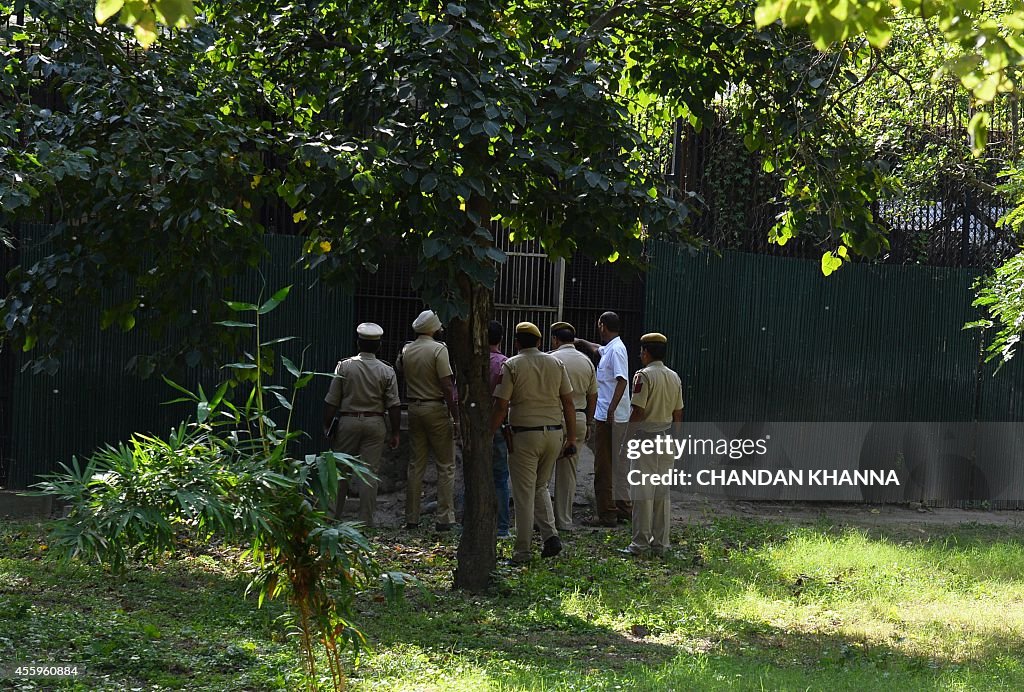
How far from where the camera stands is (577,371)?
33.0 feet

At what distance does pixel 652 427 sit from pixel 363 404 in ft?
8.29

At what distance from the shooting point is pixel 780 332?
1226cm

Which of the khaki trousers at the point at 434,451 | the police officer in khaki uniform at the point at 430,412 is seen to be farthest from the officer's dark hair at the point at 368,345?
the khaki trousers at the point at 434,451

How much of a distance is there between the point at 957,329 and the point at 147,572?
30.2ft

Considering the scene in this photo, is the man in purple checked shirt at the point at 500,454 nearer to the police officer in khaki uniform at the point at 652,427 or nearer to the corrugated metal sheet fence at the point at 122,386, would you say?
the police officer in khaki uniform at the point at 652,427

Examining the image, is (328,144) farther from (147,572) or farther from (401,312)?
(401,312)

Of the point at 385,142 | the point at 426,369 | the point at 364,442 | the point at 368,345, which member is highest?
the point at 385,142

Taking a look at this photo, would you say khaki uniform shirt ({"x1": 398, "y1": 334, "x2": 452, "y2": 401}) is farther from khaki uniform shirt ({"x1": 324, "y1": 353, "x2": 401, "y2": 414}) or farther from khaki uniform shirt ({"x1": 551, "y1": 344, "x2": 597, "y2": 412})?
khaki uniform shirt ({"x1": 551, "y1": 344, "x2": 597, "y2": 412})

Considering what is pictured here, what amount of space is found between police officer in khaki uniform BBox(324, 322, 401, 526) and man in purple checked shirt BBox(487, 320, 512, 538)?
38.0 inches


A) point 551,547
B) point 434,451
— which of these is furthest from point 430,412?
point 551,547

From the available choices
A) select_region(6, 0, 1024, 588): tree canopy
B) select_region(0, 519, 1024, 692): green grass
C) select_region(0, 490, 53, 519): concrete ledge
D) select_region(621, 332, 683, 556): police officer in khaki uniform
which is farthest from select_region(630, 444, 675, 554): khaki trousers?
select_region(0, 490, 53, 519): concrete ledge

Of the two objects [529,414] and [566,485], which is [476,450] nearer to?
[529,414]

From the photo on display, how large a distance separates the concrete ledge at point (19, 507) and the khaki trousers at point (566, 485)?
14.8 feet

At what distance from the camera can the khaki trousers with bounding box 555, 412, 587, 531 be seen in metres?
10.2
